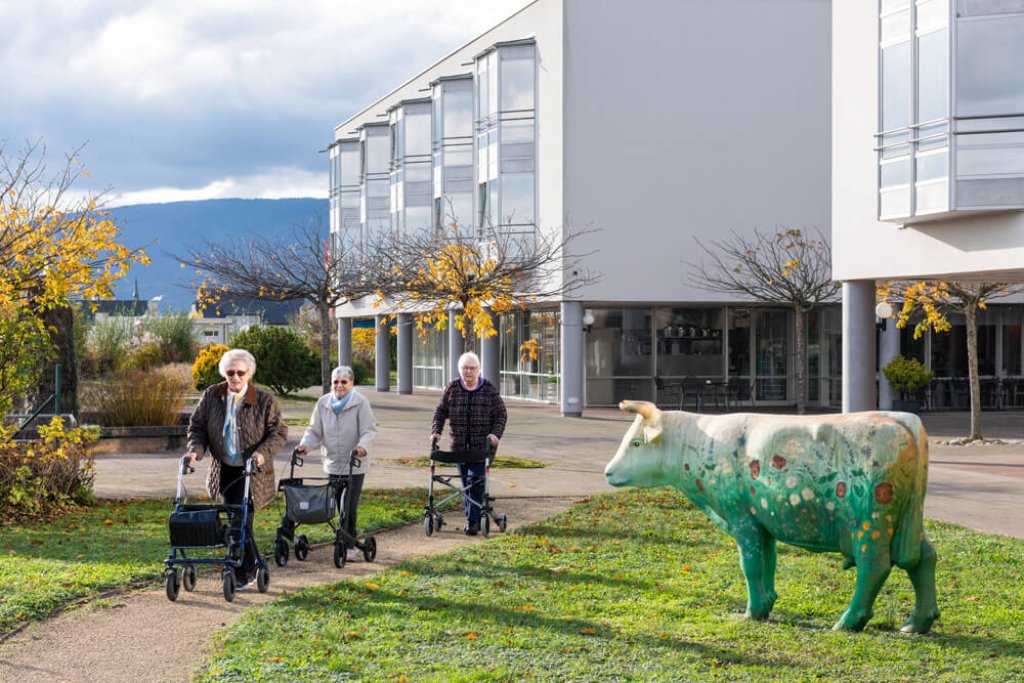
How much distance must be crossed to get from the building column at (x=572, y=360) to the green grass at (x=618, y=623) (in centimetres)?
2060

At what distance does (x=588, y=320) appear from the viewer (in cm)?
3516

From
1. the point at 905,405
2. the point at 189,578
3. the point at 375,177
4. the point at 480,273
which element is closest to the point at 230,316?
the point at 375,177

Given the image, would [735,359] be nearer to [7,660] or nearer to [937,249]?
[937,249]

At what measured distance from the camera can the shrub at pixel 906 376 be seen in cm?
3183

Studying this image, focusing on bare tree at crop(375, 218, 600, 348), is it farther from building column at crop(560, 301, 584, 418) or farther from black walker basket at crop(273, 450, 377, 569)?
black walker basket at crop(273, 450, 377, 569)

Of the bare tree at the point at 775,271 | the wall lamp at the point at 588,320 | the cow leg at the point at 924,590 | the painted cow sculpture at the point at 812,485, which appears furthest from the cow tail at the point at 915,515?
the wall lamp at the point at 588,320

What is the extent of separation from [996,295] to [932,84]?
10239 mm

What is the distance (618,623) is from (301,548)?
3.64m

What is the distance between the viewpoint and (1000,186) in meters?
19.1

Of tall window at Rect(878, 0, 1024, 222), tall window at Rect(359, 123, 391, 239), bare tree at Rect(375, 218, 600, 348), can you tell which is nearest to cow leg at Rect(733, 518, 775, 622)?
tall window at Rect(878, 0, 1024, 222)

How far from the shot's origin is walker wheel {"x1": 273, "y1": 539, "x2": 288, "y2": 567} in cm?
1045

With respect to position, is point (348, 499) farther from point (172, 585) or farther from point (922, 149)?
point (922, 149)

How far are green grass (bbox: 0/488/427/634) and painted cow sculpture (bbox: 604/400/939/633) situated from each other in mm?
4384

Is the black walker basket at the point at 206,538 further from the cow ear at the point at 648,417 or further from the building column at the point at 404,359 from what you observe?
the building column at the point at 404,359
